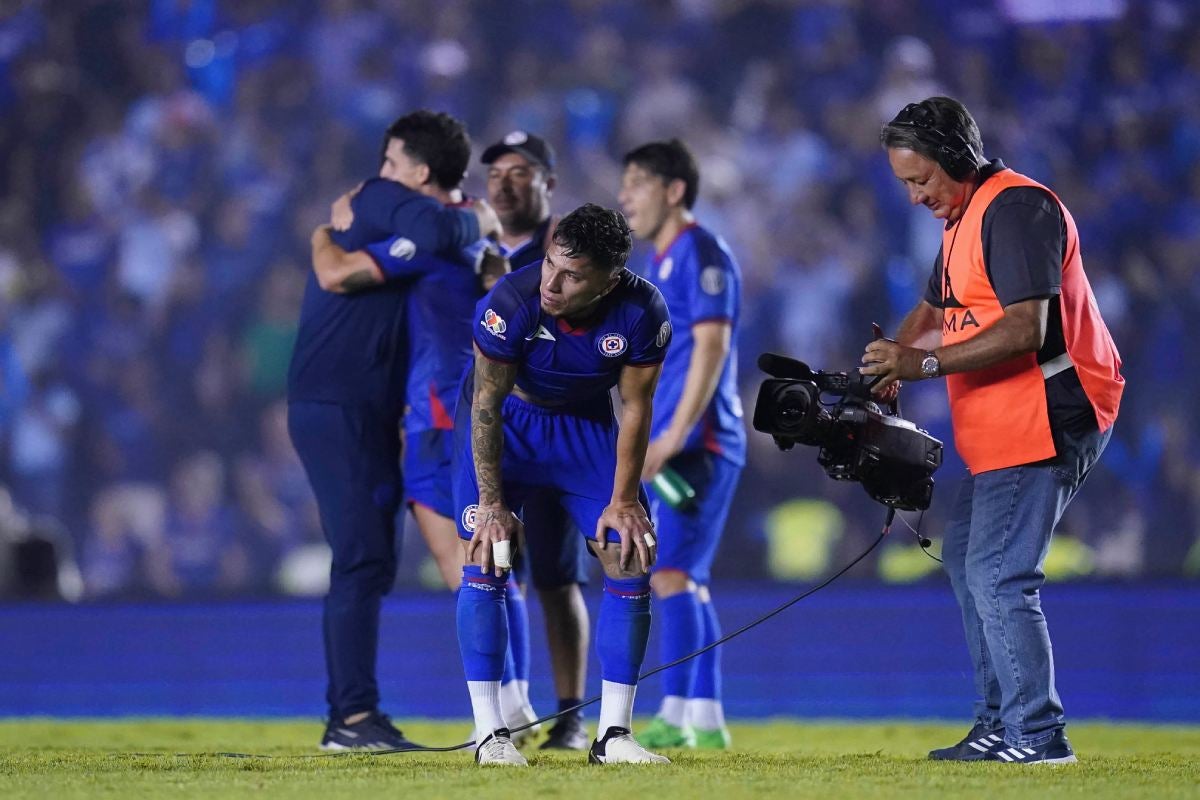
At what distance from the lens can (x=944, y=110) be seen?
12.9ft

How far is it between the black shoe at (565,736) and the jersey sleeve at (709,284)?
59.7 inches

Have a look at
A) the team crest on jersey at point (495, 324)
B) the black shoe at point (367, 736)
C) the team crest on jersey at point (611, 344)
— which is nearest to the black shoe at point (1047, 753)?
the team crest on jersey at point (611, 344)

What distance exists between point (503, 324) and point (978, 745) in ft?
5.71

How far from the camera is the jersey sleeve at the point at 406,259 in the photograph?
4.86 meters

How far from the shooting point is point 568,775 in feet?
11.6

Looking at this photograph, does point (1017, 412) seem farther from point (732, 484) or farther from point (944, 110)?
point (732, 484)

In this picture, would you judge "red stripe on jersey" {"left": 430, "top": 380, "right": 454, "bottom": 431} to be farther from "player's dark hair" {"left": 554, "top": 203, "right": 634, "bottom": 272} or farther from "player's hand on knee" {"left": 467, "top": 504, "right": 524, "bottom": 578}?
"player's dark hair" {"left": 554, "top": 203, "right": 634, "bottom": 272}

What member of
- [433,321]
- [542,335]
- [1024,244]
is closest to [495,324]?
[542,335]

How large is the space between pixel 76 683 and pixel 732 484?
369cm

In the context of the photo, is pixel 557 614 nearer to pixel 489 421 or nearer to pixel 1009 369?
pixel 489 421

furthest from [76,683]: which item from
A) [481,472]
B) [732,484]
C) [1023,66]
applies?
[1023,66]

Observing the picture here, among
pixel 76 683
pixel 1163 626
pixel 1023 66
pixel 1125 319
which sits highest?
pixel 1023 66

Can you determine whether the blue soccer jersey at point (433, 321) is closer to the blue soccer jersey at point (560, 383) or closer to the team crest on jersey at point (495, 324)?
the blue soccer jersey at point (560, 383)

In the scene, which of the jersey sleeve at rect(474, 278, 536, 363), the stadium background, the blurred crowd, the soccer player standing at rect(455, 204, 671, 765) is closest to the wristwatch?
the soccer player standing at rect(455, 204, 671, 765)
